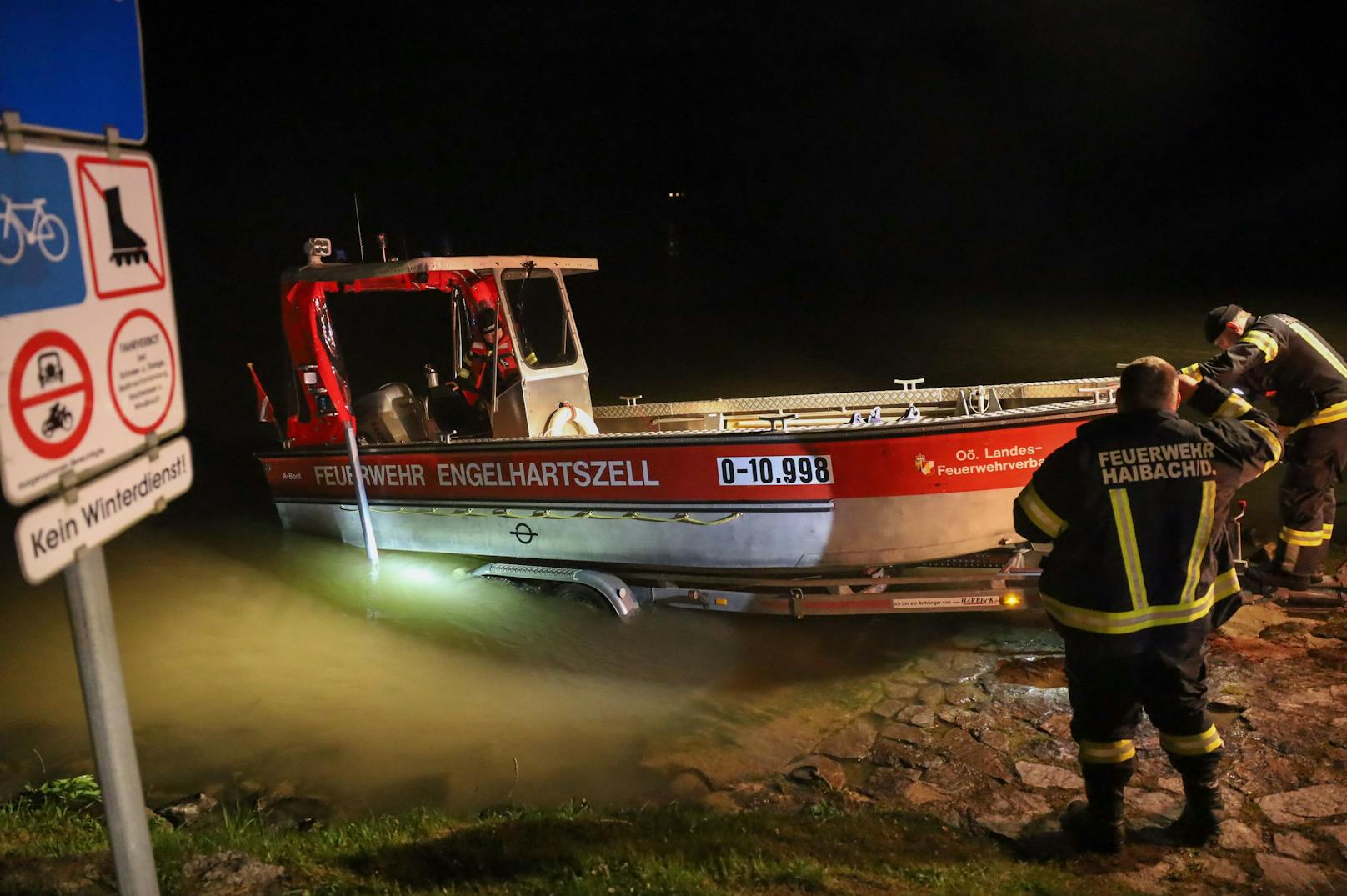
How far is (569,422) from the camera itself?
281 inches

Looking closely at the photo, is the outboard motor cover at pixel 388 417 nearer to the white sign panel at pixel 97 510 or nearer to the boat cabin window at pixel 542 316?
the boat cabin window at pixel 542 316

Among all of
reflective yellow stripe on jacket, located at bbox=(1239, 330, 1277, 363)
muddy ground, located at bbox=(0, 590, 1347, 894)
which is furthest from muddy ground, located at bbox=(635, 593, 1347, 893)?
reflective yellow stripe on jacket, located at bbox=(1239, 330, 1277, 363)

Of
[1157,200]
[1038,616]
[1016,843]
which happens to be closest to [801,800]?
[1016,843]

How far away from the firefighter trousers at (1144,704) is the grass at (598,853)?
406 mm

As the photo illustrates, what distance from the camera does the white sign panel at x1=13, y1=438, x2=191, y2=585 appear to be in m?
1.60

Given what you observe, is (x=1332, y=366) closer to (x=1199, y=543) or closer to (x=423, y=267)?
(x=1199, y=543)

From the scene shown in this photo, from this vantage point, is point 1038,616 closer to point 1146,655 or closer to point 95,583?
point 1146,655

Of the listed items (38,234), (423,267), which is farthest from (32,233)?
(423,267)

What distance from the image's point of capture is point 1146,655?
3.27 meters

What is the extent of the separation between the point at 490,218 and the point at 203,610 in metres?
39.5

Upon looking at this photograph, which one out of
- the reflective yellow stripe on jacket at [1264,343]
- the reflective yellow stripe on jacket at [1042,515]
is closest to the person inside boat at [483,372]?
the reflective yellow stripe on jacket at [1042,515]

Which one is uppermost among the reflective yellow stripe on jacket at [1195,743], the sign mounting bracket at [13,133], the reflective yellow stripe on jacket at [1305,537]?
the sign mounting bracket at [13,133]

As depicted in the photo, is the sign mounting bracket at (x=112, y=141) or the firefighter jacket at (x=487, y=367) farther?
the firefighter jacket at (x=487, y=367)

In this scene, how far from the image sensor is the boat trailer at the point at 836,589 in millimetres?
5375
